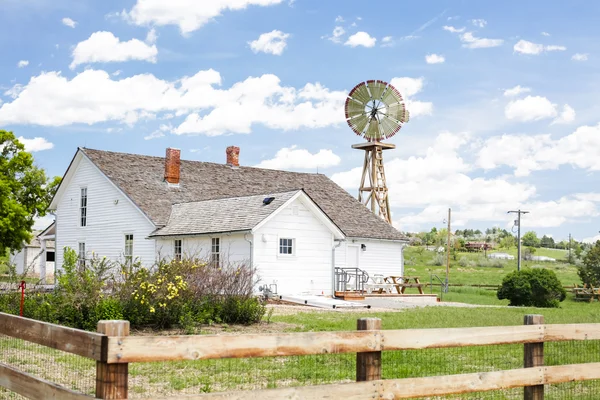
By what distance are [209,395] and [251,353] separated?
43cm

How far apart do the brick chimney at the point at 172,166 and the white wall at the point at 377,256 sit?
8805 millimetres

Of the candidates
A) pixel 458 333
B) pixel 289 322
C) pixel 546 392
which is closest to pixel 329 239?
pixel 289 322

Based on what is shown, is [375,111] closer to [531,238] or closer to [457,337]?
[457,337]

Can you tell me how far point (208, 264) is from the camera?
17312 mm

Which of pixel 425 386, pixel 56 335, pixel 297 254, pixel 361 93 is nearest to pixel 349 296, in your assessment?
pixel 297 254

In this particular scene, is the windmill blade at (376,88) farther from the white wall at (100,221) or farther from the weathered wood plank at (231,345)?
the weathered wood plank at (231,345)

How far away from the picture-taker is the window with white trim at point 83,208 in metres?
35.8

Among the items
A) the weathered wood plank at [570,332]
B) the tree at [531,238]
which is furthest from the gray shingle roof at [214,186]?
the tree at [531,238]

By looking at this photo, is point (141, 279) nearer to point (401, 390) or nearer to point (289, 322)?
point (289, 322)

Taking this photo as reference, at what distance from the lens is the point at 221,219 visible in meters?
28.4

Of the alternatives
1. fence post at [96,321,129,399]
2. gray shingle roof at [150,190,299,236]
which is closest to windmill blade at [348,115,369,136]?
gray shingle roof at [150,190,299,236]

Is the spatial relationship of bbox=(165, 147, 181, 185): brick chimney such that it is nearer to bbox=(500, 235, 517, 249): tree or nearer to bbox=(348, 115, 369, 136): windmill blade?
bbox=(348, 115, 369, 136): windmill blade

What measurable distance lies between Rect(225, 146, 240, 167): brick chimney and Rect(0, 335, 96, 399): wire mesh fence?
91.7 feet

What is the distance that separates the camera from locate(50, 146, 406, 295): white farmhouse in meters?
27.5
